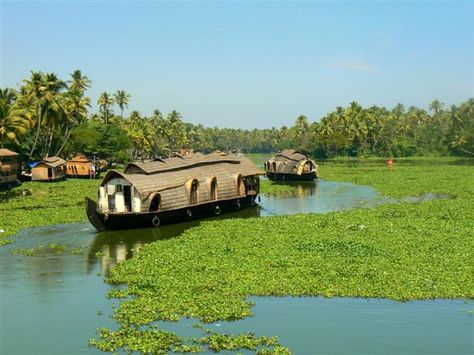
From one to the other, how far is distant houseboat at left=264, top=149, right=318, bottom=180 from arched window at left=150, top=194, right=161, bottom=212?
24252 millimetres

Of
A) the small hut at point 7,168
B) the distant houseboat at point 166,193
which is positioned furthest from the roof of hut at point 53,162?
the distant houseboat at point 166,193

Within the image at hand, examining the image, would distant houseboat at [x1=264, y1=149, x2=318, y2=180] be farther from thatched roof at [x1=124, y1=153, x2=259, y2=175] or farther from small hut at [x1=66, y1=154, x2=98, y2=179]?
small hut at [x1=66, y1=154, x2=98, y2=179]

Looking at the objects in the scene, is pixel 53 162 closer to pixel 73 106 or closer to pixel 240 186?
pixel 73 106

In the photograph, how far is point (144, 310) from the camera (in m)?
12.4

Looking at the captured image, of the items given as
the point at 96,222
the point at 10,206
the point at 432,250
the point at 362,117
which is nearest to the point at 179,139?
the point at 362,117

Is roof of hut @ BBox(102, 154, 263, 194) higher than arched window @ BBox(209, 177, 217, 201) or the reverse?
higher

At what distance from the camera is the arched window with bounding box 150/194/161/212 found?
24.3 m

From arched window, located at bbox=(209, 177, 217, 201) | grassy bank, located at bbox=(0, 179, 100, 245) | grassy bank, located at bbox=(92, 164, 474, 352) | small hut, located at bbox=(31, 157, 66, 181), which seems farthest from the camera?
small hut, located at bbox=(31, 157, 66, 181)

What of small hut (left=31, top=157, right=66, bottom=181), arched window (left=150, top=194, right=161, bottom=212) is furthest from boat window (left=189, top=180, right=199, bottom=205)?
small hut (left=31, top=157, right=66, bottom=181)

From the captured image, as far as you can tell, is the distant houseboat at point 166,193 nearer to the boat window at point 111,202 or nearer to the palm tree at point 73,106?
the boat window at point 111,202

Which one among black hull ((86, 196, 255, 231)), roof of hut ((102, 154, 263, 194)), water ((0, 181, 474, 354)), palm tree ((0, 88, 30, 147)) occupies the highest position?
palm tree ((0, 88, 30, 147))

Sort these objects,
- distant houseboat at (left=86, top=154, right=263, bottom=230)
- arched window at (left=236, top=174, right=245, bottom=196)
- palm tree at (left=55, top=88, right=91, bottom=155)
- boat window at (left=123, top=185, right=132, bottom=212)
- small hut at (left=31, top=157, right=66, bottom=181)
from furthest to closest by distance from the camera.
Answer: palm tree at (left=55, top=88, right=91, bottom=155) < small hut at (left=31, top=157, right=66, bottom=181) < arched window at (left=236, top=174, right=245, bottom=196) < boat window at (left=123, top=185, right=132, bottom=212) < distant houseboat at (left=86, top=154, right=263, bottom=230)

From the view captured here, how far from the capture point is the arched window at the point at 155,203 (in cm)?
2430

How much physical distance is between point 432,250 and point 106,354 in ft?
36.4
